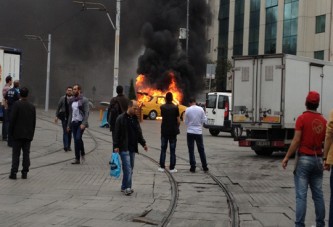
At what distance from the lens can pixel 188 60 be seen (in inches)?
1865

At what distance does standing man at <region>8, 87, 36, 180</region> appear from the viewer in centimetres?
945

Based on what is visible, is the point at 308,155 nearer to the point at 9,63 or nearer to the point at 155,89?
the point at 9,63

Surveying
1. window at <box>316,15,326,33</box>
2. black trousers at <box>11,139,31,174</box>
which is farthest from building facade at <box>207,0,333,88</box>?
black trousers at <box>11,139,31,174</box>

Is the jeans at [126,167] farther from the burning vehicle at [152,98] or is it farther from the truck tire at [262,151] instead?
the burning vehicle at [152,98]

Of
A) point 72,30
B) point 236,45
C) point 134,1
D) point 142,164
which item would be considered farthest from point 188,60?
point 142,164

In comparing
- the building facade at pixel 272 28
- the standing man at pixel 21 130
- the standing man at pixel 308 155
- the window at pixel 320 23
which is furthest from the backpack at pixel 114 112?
the window at pixel 320 23

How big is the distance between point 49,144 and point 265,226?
10.7 m

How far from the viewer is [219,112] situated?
2456 centimetres

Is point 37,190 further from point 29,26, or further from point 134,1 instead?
point 29,26

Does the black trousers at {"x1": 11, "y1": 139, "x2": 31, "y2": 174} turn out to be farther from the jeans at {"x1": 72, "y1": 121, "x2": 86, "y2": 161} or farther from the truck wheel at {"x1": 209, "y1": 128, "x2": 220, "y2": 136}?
the truck wheel at {"x1": 209, "y1": 128, "x2": 220, "y2": 136}

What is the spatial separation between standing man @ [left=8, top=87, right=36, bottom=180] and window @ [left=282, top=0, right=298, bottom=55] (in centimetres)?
4391

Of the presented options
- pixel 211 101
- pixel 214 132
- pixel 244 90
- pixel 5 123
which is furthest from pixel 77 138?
pixel 214 132

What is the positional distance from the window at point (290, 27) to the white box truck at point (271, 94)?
1407 inches

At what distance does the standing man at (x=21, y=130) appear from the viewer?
945cm
